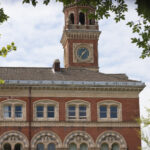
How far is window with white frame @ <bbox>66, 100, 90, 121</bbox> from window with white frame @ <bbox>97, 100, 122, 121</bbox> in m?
1.32

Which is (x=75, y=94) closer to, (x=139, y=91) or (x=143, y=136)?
(x=139, y=91)

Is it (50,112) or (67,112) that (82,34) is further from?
(50,112)

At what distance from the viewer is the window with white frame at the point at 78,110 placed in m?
43.0

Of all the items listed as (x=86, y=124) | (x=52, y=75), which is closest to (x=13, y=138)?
(x=86, y=124)

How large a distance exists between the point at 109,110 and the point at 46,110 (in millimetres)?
6865

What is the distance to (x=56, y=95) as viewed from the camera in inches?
1695

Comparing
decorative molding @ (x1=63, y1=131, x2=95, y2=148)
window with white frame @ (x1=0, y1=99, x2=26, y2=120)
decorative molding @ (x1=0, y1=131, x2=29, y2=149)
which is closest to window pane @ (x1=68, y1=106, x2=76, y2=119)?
decorative molding @ (x1=63, y1=131, x2=95, y2=148)

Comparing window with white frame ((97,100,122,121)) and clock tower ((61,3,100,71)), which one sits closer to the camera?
window with white frame ((97,100,122,121))

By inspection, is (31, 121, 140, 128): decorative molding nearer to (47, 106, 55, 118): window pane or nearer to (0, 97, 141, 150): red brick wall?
(0, 97, 141, 150): red brick wall

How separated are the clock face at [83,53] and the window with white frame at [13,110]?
53.1 feet

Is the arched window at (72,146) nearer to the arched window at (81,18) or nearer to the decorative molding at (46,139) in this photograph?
the decorative molding at (46,139)

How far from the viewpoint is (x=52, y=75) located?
45344 millimetres

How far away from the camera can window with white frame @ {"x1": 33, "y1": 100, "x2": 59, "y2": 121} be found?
1674 inches

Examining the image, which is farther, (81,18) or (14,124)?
(81,18)
